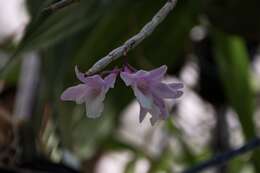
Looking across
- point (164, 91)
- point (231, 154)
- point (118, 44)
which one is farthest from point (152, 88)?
point (118, 44)

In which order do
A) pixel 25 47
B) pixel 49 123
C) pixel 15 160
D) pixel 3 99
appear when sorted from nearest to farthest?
pixel 25 47 < pixel 15 160 < pixel 49 123 < pixel 3 99

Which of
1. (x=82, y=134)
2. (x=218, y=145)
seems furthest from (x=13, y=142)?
(x=218, y=145)

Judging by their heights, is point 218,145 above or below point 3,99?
below

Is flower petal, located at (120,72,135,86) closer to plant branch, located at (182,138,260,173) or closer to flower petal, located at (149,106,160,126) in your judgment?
flower petal, located at (149,106,160,126)

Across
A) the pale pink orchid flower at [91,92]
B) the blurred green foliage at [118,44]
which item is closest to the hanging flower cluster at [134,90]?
the pale pink orchid flower at [91,92]

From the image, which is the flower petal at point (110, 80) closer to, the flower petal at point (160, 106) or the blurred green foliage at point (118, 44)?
the flower petal at point (160, 106)

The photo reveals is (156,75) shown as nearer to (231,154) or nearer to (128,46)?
(128,46)

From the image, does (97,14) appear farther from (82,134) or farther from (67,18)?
(82,134)
